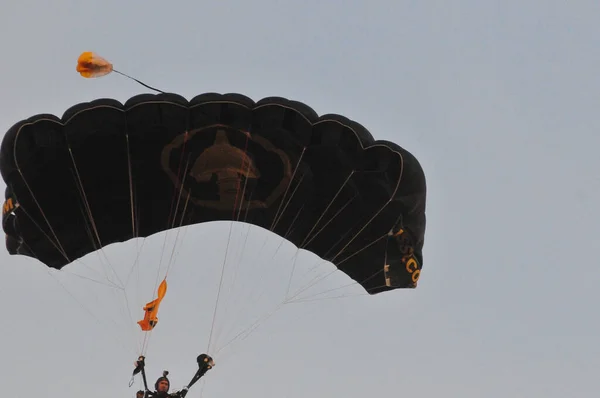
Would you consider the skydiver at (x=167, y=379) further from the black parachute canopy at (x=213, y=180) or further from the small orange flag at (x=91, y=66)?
the small orange flag at (x=91, y=66)

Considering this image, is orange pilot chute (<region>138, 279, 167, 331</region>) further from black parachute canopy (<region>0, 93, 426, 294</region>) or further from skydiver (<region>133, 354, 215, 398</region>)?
black parachute canopy (<region>0, 93, 426, 294</region>)

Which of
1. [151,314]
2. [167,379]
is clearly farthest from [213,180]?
[167,379]

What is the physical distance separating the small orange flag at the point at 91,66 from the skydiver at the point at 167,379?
11.9 feet

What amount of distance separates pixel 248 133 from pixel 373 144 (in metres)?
1.67

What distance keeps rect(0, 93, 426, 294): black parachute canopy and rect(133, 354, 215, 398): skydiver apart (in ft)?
9.16

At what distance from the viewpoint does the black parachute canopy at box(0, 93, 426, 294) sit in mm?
17500

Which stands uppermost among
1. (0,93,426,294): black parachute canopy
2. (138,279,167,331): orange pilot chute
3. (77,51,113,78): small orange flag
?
(77,51,113,78): small orange flag

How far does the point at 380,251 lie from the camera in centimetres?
1881

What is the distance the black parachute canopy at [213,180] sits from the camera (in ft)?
57.4

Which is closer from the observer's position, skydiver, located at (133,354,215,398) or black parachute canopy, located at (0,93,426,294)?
skydiver, located at (133,354,215,398)

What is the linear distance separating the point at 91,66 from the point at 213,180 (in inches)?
118

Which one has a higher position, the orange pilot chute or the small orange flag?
the small orange flag

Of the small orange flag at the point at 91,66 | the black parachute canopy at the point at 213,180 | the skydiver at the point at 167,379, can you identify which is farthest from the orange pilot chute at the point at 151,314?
the small orange flag at the point at 91,66

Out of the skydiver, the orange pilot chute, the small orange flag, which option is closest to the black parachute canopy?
the small orange flag
